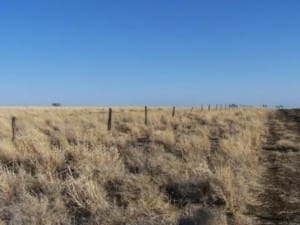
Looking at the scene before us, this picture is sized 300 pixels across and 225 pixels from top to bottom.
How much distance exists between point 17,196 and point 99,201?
152 centimetres

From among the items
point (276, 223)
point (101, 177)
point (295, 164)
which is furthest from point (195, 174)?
point (295, 164)

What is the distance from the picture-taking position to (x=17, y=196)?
8453mm

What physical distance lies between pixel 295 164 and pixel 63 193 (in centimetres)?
757

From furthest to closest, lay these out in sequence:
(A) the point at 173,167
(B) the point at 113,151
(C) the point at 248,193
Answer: (B) the point at 113,151 < (A) the point at 173,167 < (C) the point at 248,193

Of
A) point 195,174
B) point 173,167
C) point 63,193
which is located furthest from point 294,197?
point 63,193

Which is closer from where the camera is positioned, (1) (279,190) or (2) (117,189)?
(2) (117,189)

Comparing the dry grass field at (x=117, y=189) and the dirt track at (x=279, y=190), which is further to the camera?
Result: the dirt track at (x=279, y=190)

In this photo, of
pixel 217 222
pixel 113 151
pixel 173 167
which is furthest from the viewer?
pixel 113 151

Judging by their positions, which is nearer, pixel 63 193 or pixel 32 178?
pixel 63 193

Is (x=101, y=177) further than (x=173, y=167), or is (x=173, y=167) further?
(x=173, y=167)

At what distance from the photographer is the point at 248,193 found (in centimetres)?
942

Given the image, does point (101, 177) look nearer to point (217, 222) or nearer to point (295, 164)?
point (217, 222)

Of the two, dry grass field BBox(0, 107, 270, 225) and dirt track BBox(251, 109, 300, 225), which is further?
dirt track BBox(251, 109, 300, 225)

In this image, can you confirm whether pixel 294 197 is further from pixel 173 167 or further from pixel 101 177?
pixel 101 177
